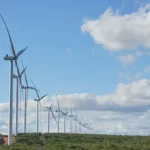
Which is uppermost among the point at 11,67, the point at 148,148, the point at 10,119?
the point at 11,67

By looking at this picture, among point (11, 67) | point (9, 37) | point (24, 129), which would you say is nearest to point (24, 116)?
point (24, 129)

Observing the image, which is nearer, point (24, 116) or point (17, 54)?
point (17, 54)

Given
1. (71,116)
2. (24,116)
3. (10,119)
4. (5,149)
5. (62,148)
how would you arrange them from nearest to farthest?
(5,149) < (62,148) < (10,119) < (24,116) < (71,116)

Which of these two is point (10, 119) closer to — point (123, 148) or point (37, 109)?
point (123, 148)

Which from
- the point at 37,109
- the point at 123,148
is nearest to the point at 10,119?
the point at 123,148

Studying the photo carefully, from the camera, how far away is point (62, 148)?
205 ft

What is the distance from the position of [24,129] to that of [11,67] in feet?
118

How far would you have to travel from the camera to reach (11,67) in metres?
70.5

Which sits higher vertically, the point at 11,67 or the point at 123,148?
the point at 11,67

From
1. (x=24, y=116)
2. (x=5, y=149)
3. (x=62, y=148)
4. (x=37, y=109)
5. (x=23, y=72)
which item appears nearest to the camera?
(x=5, y=149)

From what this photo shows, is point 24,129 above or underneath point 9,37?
underneath

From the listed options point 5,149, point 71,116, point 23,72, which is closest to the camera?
point 5,149

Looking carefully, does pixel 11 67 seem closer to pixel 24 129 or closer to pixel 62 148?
pixel 62 148

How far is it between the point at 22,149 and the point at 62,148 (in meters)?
6.52
